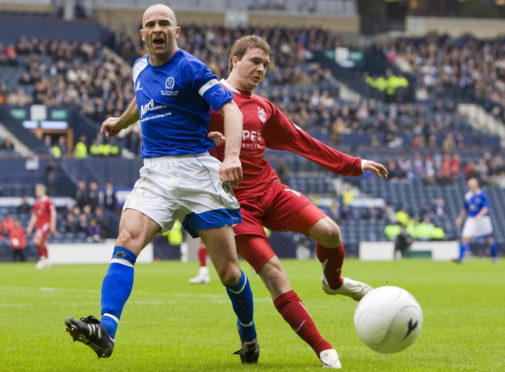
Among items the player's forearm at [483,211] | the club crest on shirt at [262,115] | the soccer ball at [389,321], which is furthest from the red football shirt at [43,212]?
the soccer ball at [389,321]

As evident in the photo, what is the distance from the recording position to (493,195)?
3725 cm

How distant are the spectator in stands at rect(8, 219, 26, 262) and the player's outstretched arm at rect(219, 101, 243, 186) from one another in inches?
871

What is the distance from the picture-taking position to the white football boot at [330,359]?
21.1 feet

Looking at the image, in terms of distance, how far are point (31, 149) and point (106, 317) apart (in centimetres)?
2819

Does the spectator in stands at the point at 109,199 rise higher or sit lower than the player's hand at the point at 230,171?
lower

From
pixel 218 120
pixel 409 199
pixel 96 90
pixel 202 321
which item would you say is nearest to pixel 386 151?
pixel 409 199

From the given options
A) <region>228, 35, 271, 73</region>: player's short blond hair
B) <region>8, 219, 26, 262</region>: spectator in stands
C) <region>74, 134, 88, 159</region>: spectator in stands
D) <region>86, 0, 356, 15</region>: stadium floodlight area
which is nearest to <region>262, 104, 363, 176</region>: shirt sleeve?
<region>228, 35, 271, 73</region>: player's short blond hair

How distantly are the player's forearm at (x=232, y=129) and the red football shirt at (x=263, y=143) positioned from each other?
2.95ft

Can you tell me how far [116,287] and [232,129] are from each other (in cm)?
126

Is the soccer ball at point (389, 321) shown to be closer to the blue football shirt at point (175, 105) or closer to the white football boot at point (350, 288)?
the white football boot at point (350, 288)

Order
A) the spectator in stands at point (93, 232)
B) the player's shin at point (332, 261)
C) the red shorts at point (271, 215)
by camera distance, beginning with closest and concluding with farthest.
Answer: the red shorts at point (271, 215), the player's shin at point (332, 261), the spectator in stands at point (93, 232)

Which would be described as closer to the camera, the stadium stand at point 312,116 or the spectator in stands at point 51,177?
the spectator in stands at point 51,177

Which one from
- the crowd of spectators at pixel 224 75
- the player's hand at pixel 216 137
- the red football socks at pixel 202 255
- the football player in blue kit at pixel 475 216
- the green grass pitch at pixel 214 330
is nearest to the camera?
the player's hand at pixel 216 137

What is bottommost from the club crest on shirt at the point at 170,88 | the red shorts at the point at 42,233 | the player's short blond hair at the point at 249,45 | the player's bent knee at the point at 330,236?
the red shorts at the point at 42,233
